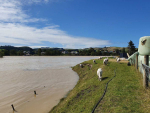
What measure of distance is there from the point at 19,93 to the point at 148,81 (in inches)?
616

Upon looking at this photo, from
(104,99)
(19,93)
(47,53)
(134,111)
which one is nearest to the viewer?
(134,111)

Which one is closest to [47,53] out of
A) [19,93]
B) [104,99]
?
[19,93]

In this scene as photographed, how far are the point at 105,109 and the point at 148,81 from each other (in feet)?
13.7

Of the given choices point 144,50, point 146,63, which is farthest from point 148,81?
point 144,50

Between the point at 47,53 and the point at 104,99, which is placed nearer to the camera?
the point at 104,99

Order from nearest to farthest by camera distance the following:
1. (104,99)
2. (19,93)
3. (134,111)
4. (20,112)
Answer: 1. (134,111)
2. (104,99)
3. (20,112)
4. (19,93)

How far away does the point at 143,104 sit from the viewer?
620 cm

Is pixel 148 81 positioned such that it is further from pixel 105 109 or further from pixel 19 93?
pixel 19 93

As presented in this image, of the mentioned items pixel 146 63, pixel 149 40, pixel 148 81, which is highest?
pixel 149 40

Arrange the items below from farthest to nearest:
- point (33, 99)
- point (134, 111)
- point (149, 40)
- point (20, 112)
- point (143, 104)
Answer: point (33, 99) < point (20, 112) < point (149, 40) < point (143, 104) < point (134, 111)

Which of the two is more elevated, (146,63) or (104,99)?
(146,63)

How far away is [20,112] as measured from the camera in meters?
10.5

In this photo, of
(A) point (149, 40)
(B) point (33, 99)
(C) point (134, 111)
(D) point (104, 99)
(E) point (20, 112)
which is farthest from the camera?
(B) point (33, 99)

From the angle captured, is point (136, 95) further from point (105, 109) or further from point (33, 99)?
point (33, 99)
